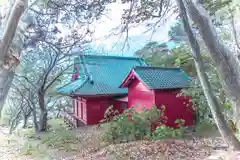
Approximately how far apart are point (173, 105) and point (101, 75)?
4882 millimetres

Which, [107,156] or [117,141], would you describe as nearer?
[107,156]

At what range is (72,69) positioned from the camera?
13.4 m

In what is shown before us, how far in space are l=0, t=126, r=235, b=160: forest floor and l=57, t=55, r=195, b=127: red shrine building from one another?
7.59ft

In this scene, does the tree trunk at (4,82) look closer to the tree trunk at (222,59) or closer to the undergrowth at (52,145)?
the tree trunk at (222,59)

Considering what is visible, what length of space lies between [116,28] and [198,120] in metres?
6.12

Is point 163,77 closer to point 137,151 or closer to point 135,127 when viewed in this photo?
point 135,127

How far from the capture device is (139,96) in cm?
999

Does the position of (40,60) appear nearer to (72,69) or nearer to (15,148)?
(72,69)

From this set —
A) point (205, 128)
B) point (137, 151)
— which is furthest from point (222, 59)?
point (205, 128)

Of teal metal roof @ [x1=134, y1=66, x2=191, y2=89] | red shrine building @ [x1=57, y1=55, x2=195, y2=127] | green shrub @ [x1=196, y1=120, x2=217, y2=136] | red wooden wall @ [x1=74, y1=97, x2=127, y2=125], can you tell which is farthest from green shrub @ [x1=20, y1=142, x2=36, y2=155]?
green shrub @ [x1=196, y1=120, x2=217, y2=136]

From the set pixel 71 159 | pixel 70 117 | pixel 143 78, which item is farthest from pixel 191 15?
pixel 70 117

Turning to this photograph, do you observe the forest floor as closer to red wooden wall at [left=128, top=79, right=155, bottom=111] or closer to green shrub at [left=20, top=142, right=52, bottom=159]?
green shrub at [left=20, top=142, right=52, bottom=159]

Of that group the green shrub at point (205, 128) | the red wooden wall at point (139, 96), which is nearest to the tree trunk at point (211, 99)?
the green shrub at point (205, 128)

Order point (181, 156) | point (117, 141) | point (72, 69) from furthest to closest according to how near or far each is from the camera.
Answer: point (72, 69) → point (117, 141) → point (181, 156)
